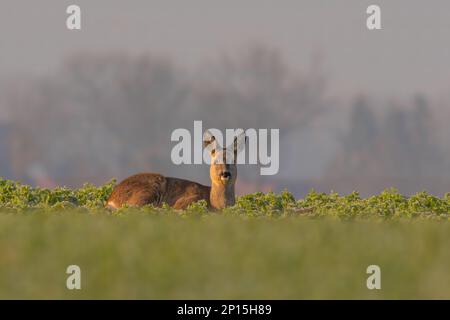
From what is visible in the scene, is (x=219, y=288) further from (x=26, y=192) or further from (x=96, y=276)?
(x=26, y=192)

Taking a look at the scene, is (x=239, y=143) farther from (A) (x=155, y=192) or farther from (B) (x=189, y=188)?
(A) (x=155, y=192)

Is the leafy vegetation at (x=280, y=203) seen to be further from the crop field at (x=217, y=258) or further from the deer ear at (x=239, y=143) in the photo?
the crop field at (x=217, y=258)

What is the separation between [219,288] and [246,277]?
1.71ft

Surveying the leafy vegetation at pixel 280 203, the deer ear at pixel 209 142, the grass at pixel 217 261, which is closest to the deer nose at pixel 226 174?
the deer ear at pixel 209 142

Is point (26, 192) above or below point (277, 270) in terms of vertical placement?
above

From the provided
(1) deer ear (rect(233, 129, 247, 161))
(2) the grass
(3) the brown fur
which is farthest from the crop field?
(3) the brown fur

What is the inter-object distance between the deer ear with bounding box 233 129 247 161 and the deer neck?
2.76ft

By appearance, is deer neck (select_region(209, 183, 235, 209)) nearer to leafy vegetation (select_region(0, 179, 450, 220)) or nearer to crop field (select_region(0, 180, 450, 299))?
leafy vegetation (select_region(0, 179, 450, 220))

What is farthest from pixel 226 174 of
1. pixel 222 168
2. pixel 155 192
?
pixel 155 192

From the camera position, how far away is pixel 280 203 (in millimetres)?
24359

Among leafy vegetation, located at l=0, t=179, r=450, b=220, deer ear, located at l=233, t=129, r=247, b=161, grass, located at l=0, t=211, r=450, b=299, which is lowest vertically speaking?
grass, located at l=0, t=211, r=450, b=299

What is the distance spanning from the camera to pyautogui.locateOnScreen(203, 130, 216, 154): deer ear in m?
22.5
